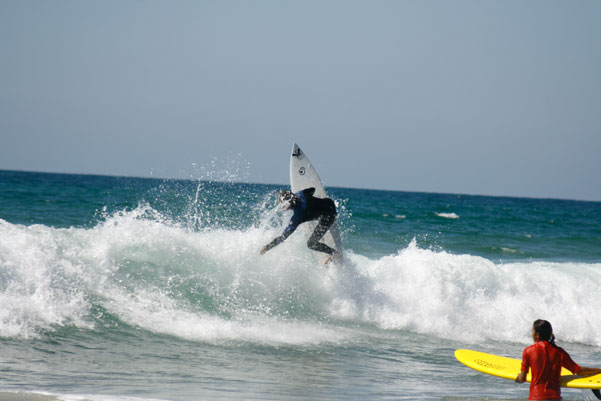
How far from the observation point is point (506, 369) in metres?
6.16

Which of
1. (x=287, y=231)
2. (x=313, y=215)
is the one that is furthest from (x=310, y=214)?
(x=287, y=231)

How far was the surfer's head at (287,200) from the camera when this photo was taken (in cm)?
904

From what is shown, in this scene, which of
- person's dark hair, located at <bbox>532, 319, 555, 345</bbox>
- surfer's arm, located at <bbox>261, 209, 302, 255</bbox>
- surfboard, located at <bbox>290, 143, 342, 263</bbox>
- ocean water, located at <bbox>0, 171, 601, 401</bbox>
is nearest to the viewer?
person's dark hair, located at <bbox>532, 319, 555, 345</bbox>

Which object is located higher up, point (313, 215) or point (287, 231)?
point (313, 215)

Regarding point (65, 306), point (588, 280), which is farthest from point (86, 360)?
point (588, 280)

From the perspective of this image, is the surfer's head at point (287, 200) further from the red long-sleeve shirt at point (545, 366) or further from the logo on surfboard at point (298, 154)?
the red long-sleeve shirt at point (545, 366)

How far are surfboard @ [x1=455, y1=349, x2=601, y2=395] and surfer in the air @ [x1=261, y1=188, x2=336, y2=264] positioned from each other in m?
3.11

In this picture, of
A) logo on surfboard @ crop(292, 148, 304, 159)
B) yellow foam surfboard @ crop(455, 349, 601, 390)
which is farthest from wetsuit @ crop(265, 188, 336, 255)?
yellow foam surfboard @ crop(455, 349, 601, 390)

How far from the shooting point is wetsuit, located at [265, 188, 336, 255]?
902cm

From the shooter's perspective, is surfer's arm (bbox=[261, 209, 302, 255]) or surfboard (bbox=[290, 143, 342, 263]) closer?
surfer's arm (bbox=[261, 209, 302, 255])

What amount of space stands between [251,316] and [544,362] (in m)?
4.44

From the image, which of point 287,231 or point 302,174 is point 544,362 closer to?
point 287,231

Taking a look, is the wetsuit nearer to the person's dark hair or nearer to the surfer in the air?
the surfer in the air

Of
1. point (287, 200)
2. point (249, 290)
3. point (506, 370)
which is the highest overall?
point (287, 200)
